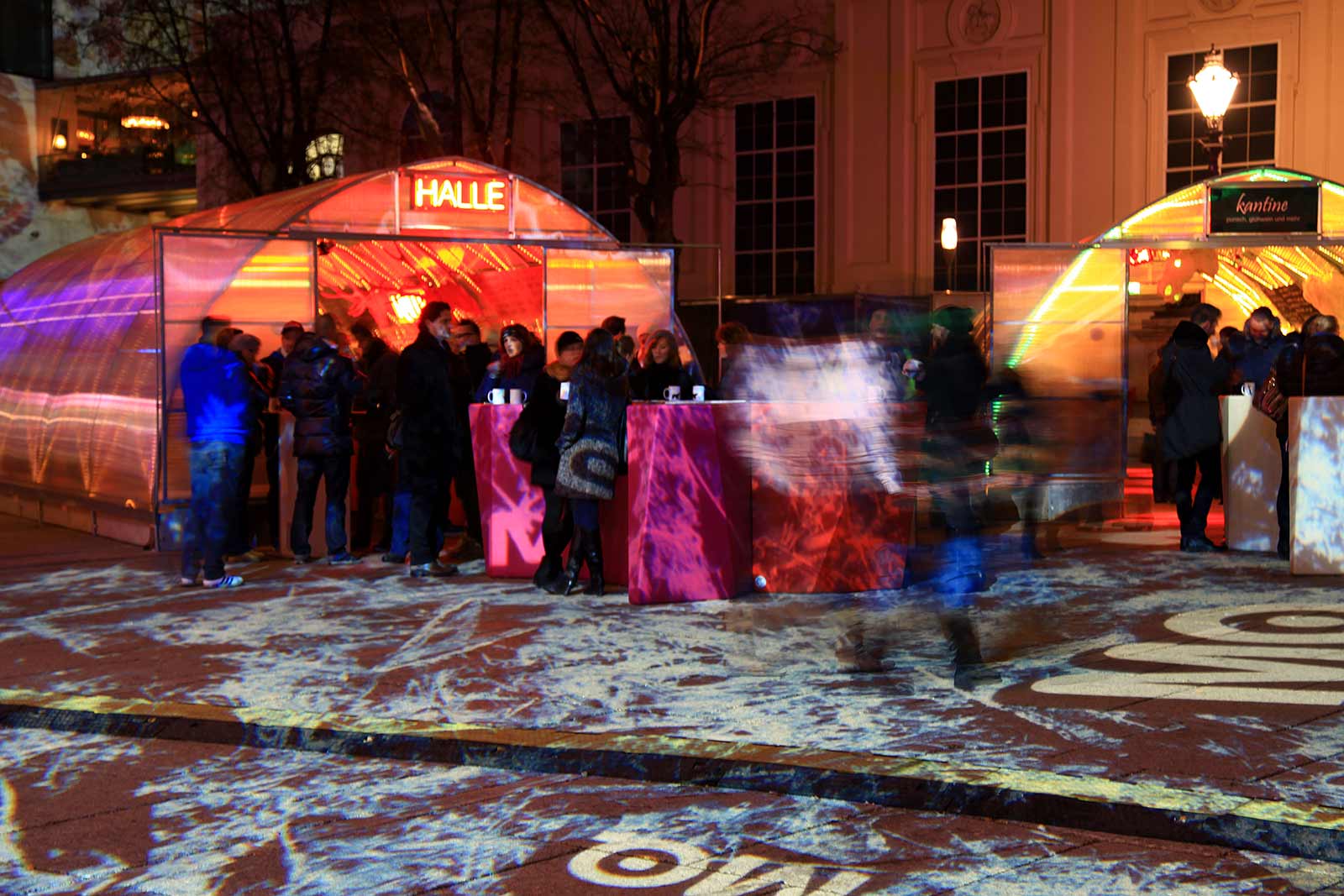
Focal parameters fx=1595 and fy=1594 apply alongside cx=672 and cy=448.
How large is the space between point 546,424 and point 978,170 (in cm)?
1617

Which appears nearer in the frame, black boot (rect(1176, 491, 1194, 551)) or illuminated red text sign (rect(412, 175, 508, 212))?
black boot (rect(1176, 491, 1194, 551))

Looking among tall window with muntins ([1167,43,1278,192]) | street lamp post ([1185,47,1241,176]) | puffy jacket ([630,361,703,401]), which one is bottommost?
puffy jacket ([630,361,703,401])

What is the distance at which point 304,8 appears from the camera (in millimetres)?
31234

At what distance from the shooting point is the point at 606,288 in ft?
56.5

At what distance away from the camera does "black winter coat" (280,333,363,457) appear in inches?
487

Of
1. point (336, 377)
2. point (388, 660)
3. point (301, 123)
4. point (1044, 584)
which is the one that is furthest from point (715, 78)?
point (388, 660)

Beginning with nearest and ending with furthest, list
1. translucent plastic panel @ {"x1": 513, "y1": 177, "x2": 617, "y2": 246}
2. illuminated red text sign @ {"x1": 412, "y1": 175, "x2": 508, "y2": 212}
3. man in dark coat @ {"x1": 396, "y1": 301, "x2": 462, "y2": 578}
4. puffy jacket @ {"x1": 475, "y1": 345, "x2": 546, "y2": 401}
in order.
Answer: man in dark coat @ {"x1": 396, "y1": 301, "x2": 462, "y2": 578} → puffy jacket @ {"x1": 475, "y1": 345, "x2": 546, "y2": 401} → illuminated red text sign @ {"x1": 412, "y1": 175, "x2": 508, "y2": 212} → translucent plastic panel @ {"x1": 513, "y1": 177, "x2": 617, "y2": 246}

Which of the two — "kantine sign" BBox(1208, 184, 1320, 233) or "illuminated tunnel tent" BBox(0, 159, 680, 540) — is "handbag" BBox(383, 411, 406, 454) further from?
"kantine sign" BBox(1208, 184, 1320, 233)

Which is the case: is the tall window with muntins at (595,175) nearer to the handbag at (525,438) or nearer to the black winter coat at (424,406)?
the black winter coat at (424,406)

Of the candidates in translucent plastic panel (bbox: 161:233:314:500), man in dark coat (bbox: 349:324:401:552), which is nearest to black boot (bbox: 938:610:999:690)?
man in dark coat (bbox: 349:324:401:552)

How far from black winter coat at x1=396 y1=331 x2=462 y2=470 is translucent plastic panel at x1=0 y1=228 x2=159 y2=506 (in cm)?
374

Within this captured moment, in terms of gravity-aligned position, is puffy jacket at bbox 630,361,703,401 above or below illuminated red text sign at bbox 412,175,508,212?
below

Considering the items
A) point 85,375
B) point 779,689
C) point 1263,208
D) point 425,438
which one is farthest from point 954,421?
point 85,375

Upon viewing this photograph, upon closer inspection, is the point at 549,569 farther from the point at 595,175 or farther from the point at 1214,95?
the point at 595,175
